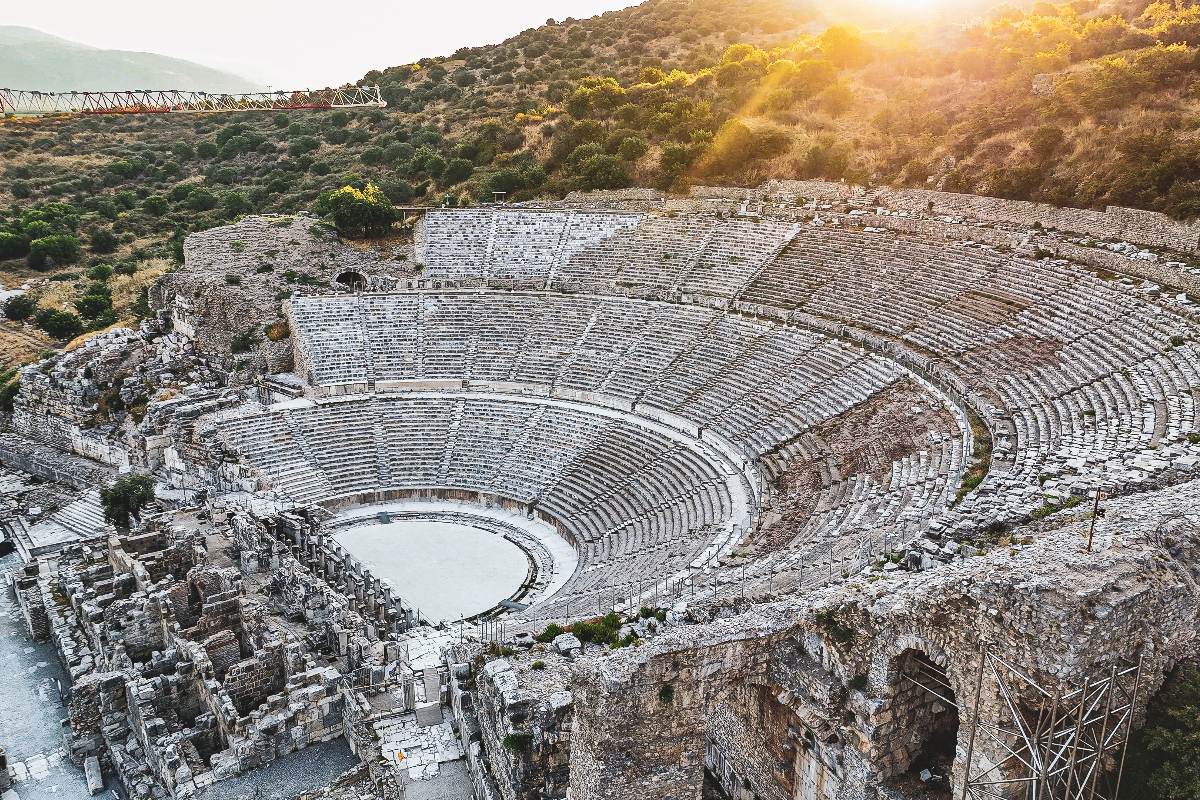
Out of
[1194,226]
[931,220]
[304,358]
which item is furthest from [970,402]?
[304,358]

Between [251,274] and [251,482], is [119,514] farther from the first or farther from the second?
[251,274]

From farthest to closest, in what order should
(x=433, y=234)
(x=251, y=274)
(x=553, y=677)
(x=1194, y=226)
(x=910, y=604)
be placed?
(x=433, y=234) < (x=251, y=274) < (x=1194, y=226) < (x=553, y=677) < (x=910, y=604)

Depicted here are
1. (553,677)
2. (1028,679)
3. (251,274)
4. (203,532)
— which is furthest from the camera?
(251,274)

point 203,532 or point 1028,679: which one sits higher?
point 1028,679

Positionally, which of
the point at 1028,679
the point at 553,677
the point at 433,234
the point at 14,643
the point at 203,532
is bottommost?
the point at 14,643

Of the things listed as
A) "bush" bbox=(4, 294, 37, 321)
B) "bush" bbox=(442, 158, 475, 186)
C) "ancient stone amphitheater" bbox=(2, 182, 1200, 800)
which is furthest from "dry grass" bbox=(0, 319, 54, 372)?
Answer: "bush" bbox=(442, 158, 475, 186)

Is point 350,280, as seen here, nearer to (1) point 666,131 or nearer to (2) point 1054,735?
(1) point 666,131

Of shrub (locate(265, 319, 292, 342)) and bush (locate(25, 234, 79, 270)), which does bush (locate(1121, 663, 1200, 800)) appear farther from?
bush (locate(25, 234, 79, 270))

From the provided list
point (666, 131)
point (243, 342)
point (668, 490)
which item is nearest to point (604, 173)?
point (666, 131)
